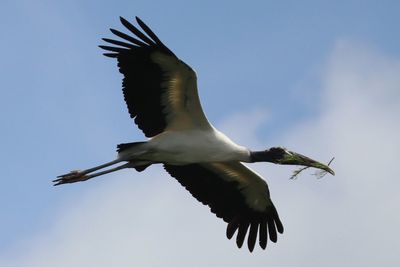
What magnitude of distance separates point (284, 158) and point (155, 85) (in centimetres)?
318

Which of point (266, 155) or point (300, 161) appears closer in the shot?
point (300, 161)

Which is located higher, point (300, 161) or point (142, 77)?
point (142, 77)

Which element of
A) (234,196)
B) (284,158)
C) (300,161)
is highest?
(284,158)

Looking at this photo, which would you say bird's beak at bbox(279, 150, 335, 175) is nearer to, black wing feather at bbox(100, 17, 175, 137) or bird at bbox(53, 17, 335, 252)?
bird at bbox(53, 17, 335, 252)

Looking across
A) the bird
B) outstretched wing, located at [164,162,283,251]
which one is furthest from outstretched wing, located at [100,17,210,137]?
outstretched wing, located at [164,162,283,251]

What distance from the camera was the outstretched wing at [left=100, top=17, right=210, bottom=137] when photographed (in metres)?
21.2

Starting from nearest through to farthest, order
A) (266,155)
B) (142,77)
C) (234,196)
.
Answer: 1. (142,77)
2. (266,155)
3. (234,196)

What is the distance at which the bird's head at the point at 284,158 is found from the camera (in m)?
22.5

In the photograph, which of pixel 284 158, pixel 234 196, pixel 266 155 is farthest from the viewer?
pixel 234 196

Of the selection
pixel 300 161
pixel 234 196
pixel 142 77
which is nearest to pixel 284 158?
pixel 300 161

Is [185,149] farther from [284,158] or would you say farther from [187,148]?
[284,158]

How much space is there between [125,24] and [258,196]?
5.25 meters

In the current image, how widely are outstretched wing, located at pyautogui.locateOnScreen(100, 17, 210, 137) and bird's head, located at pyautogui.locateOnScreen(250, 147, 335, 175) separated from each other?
1.43m

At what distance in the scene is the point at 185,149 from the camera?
2189 cm
